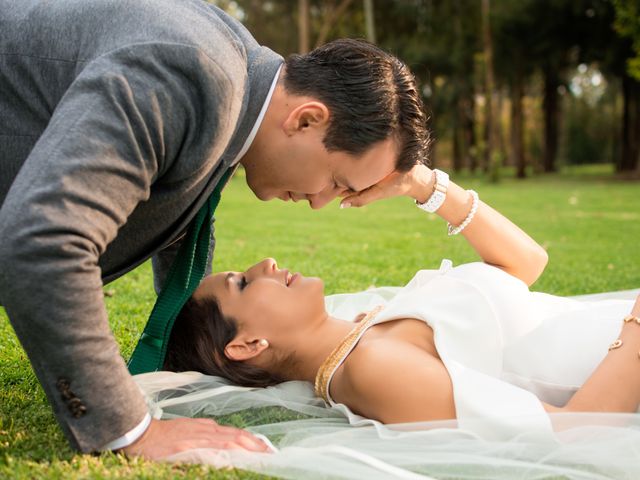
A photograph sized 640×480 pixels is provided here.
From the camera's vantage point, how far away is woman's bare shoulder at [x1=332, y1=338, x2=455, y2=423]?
2.50m

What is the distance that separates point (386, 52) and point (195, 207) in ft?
3.12

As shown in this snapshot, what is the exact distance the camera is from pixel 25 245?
186 cm

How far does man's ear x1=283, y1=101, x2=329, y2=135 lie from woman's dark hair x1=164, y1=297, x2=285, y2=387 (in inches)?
35.0

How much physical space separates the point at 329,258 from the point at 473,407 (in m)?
4.67

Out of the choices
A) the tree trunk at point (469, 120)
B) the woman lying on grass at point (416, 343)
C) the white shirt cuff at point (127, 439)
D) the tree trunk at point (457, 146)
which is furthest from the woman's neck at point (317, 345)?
the tree trunk at point (457, 146)

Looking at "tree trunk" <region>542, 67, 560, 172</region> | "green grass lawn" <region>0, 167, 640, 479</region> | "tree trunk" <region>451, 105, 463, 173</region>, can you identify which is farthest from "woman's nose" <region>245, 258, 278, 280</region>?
"tree trunk" <region>451, 105, 463, 173</region>

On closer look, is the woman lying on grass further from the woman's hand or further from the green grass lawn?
the green grass lawn

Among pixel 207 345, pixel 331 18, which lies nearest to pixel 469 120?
A: pixel 331 18

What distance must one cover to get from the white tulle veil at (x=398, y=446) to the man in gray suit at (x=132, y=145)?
0.19 metres

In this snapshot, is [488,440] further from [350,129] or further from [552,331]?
[350,129]

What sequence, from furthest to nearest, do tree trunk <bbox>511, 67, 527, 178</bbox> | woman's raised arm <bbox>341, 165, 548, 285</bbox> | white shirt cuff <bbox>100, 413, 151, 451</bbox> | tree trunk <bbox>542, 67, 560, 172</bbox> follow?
tree trunk <bbox>542, 67, 560, 172</bbox> → tree trunk <bbox>511, 67, 527, 178</bbox> → woman's raised arm <bbox>341, 165, 548, 285</bbox> → white shirt cuff <bbox>100, 413, 151, 451</bbox>

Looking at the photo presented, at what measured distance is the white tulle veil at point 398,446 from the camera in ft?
7.19

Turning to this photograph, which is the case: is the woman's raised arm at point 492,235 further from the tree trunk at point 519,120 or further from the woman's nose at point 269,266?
the tree trunk at point 519,120

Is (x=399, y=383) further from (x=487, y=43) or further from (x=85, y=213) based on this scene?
(x=487, y=43)
